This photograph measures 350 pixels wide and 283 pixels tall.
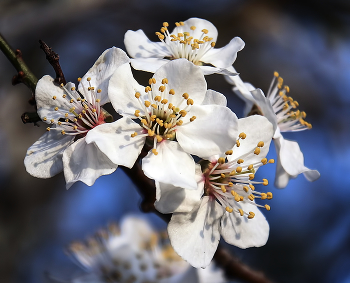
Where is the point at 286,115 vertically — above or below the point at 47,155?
below

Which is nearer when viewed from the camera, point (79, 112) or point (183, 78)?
point (183, 78)

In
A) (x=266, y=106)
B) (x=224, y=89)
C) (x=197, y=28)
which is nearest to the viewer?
(x=266, y=106)

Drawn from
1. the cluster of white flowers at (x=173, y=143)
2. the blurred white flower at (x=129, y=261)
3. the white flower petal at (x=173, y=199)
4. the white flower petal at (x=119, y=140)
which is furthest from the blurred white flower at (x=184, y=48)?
the blurred white flower at (x=129, y=261)

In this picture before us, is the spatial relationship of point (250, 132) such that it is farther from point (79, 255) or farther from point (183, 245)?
point (79, 255)

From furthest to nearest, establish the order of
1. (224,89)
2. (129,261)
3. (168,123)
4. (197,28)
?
1. (224,89)
2. (129,261)
3. (197,28)
4. (168,123)

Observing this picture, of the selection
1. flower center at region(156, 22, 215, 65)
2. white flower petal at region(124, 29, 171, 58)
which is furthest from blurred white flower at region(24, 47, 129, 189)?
flower center at region(156, 22, 215, 65)

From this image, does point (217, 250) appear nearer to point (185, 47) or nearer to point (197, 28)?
point (185, 47)

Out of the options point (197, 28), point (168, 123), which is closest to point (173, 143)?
point (168, 123)

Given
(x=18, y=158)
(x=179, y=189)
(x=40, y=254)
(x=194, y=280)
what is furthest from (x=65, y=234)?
(x=179, y=189)
